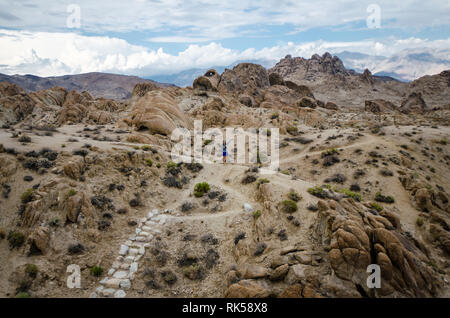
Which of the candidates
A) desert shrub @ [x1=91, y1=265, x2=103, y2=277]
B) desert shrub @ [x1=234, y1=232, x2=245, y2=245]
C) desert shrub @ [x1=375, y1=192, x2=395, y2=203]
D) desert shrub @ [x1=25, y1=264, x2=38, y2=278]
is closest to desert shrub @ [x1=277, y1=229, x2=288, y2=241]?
desert shrub @ [x1=234, y1=232, x2=245, y2=245]

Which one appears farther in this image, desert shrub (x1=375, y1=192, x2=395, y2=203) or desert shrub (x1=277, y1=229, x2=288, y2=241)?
desert shrub (x1=375, y1=192, x2=395, y2=203)

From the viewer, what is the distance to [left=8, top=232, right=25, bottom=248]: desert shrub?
10898 mm

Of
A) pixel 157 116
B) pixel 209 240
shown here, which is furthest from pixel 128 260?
pixel 157 116

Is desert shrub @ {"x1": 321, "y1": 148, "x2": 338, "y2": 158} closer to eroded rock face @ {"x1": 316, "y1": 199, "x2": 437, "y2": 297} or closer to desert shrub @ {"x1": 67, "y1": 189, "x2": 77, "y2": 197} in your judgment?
eroded rock face @ {"x1": 316, "y1": 199, "x2": 437, "y2": 297}

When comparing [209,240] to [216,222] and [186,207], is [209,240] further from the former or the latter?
[186,207]

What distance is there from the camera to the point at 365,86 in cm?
13225

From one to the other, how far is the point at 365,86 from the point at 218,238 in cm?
15306

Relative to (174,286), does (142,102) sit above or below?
above

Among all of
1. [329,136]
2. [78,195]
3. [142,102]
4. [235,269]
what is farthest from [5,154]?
[329,136]

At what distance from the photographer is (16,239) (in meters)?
11.0

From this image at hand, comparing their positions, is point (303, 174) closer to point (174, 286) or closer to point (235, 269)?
point (235, 269)
